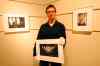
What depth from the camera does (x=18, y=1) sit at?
1.99 meters

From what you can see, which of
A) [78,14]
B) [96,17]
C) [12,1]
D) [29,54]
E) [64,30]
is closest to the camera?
[96,17]

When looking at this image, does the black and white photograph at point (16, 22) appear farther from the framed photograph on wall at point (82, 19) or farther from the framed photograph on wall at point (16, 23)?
the framed photograph on wall at point (82, 19)

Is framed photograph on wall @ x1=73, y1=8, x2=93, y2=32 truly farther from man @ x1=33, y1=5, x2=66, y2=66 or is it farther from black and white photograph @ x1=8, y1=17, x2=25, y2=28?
black and white photograph @ x1=8, y1=17, x2=25, y2=28

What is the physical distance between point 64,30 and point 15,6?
752 mm

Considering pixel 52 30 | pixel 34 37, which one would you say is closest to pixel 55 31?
pixel 52 30

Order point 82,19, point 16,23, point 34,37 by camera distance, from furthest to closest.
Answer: point 34,37 < point 16,23 < point 82,19

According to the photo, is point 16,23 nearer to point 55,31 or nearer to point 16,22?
point 16,22

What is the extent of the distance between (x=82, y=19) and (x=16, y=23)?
888 millimetres

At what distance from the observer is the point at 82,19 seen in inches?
61.2

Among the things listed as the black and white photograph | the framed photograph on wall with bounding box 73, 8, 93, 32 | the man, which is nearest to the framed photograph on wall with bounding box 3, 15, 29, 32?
the black and white photograph

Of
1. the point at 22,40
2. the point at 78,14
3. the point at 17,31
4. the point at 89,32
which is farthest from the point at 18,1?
the point at 89,32

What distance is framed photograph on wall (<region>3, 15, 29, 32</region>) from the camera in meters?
1.89

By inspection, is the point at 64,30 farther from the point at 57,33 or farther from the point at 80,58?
the point at 80,58

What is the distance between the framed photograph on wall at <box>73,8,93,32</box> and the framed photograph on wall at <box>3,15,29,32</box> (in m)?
0.73
